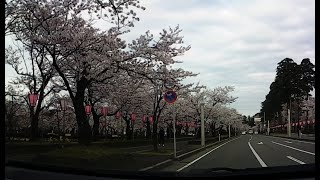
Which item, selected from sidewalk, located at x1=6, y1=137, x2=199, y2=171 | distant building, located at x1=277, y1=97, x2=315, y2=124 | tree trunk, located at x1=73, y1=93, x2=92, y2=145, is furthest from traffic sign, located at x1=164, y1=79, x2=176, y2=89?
distant building, located at x1=277, y1=97, x2=315, y2=124

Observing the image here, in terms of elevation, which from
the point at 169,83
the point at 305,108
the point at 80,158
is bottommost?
the point at 80,158

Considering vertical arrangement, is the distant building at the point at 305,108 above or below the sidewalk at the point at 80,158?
above

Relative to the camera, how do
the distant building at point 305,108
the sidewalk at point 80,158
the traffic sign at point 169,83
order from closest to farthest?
1. the sidewalk at point 80,158
2. the distant building at point 305,108
3. the traffic sign at point 169,83

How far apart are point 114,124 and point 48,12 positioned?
170 feet

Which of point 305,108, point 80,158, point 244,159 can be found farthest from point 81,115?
point 305,108

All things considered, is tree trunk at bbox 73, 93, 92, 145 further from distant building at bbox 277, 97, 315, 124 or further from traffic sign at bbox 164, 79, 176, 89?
distant building at bbox 277, 97, 315, 124

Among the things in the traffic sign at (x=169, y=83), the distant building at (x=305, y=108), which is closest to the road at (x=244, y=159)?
the distant building at (x=305, y=108)

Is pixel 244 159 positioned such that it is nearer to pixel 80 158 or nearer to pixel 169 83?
pixel 169 83

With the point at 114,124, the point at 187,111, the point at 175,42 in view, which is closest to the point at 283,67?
the point at 175,42

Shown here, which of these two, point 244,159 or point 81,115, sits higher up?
point 81,115

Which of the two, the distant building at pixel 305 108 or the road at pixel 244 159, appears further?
the road at pixel 244 159

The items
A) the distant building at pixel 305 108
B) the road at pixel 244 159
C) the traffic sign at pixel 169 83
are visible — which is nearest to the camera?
the distant building at pixel 305 108

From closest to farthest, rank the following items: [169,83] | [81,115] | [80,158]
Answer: [80,158]
[81,115]
[169,83]

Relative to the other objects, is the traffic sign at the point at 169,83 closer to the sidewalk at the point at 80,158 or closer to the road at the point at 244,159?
the road at the point at 244,159
